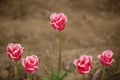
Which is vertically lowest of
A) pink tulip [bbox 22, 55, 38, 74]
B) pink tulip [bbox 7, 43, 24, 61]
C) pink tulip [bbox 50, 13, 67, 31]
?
pink tulip [bbox 22, 55, 38, 74]

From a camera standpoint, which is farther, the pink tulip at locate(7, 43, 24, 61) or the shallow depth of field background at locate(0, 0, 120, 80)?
the shallow depth of field background at locate(0, 0, 120, 80)

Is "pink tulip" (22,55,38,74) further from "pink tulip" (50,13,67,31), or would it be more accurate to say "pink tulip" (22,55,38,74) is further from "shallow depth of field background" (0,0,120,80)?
"shallow depth of field background" (0,0,120,80)

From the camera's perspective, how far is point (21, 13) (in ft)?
16.3

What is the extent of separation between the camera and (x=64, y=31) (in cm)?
469

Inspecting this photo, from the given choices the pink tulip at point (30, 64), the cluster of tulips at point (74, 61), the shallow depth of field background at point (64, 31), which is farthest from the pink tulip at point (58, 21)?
the shallow depth of field background at point (64, 31)

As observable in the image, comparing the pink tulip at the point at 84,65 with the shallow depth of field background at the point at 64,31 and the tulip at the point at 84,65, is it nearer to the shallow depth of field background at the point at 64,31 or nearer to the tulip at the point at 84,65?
the tulip at the point at 84,65

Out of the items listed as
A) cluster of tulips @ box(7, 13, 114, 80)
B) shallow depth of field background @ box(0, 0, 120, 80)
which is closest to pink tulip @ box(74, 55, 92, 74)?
cluster of tulips @ box(7, 13, 114, 80)

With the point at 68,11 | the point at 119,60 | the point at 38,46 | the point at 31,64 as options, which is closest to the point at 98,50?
the point at 119,60

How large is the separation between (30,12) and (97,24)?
948 millimetres

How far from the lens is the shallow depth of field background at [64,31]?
12.9 feet

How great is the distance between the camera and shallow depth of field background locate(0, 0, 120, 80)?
154 inches

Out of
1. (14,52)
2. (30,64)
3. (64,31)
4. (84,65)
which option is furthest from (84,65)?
(64,31)

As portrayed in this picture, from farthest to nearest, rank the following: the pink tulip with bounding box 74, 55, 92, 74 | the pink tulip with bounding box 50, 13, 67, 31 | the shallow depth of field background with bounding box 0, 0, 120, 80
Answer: the shallow depth of field background with bounding box 0, 0, 120, 80
the pink tulip with bounding box 50, 13, 67, 31
the pink tulip with bounding box 74, 55, 92, 74

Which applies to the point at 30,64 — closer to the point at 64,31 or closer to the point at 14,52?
the point at 14,52
